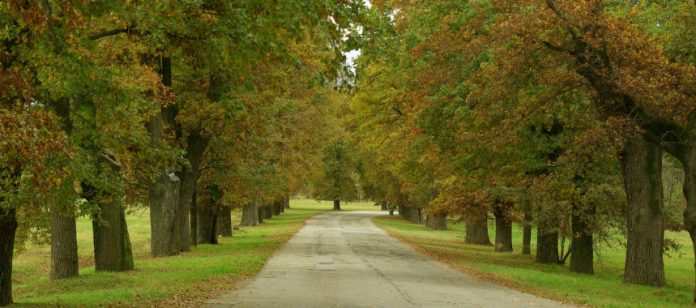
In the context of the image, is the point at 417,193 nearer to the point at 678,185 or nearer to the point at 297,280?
the point at 678,185

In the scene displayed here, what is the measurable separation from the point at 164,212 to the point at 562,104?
513 inches

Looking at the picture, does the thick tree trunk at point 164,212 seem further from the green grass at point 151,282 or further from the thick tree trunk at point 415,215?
the thick tree trunk at point 415,215

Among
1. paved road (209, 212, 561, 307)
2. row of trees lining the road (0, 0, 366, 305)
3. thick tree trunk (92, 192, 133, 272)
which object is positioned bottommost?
paved road (209, 212, 561, 307)

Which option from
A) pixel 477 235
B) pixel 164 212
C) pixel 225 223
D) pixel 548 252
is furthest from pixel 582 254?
pixel 225 223

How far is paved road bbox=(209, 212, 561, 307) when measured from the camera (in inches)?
547

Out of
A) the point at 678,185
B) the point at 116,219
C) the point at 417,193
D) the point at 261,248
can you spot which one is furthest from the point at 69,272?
the point at 678,185

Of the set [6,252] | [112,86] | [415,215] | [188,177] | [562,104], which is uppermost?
[562,104]

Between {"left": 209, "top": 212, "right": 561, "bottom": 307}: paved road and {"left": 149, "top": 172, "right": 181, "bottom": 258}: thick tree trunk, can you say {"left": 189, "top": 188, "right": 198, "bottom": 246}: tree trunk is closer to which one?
{"left": 149, "top": 172, "right": 181, "bottom": 258}: thick tree trunk

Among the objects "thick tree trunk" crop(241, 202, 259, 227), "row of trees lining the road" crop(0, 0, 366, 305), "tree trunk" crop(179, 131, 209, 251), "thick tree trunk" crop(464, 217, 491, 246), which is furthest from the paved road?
"thick tree trunk" crop(241, 202, 259, 227)

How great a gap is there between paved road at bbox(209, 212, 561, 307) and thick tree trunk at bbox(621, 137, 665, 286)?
16.0 ft

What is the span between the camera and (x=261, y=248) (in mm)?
29766

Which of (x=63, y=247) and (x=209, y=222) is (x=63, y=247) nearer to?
(x=63, y=247)

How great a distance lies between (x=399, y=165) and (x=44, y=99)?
72.7 feet

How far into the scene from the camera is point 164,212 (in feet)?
83.5
